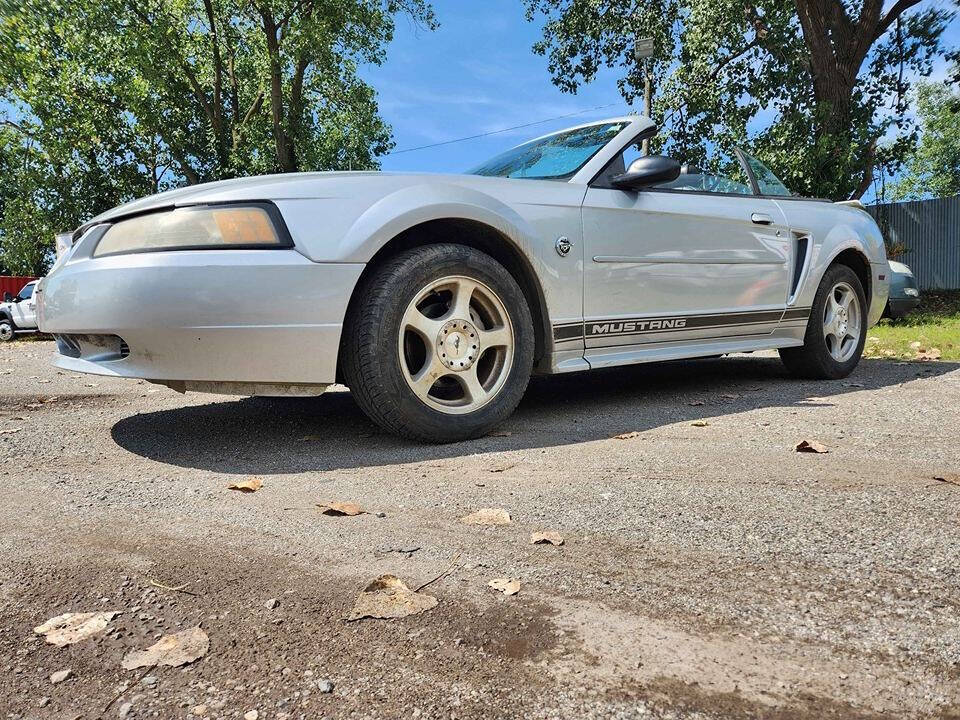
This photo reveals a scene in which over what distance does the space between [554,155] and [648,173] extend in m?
0.56

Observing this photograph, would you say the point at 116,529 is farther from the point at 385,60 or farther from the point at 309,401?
the point at 385,60

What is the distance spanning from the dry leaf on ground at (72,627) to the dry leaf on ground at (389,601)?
48 cm

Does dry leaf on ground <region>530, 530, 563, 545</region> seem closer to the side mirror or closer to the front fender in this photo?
the front fender

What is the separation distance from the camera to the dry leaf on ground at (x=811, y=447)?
2.71m

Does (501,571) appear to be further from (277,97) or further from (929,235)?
(277,97)

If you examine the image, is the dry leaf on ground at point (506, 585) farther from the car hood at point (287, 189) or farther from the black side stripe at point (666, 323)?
the black side stripe at point (666, 323)

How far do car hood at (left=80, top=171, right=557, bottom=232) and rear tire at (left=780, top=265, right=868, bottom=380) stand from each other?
2938 millimetres

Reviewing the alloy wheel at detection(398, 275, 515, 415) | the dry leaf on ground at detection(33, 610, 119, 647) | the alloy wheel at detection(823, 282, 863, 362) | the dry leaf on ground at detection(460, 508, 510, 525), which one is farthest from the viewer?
the alloy wheel at detection(823, 282, 863, 362)

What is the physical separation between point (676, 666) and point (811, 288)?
398 cm

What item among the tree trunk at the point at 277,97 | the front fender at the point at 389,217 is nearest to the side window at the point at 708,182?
the front fender at the point at 389,217

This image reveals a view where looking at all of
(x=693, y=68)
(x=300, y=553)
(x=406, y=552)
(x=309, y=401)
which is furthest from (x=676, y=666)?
(x=693, y=68)

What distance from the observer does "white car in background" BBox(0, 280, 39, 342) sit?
15367 millimetres

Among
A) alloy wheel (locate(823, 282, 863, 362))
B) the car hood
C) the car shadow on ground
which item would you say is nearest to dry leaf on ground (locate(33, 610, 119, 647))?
the car shadow on ground

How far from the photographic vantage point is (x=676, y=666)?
3.98 feet
